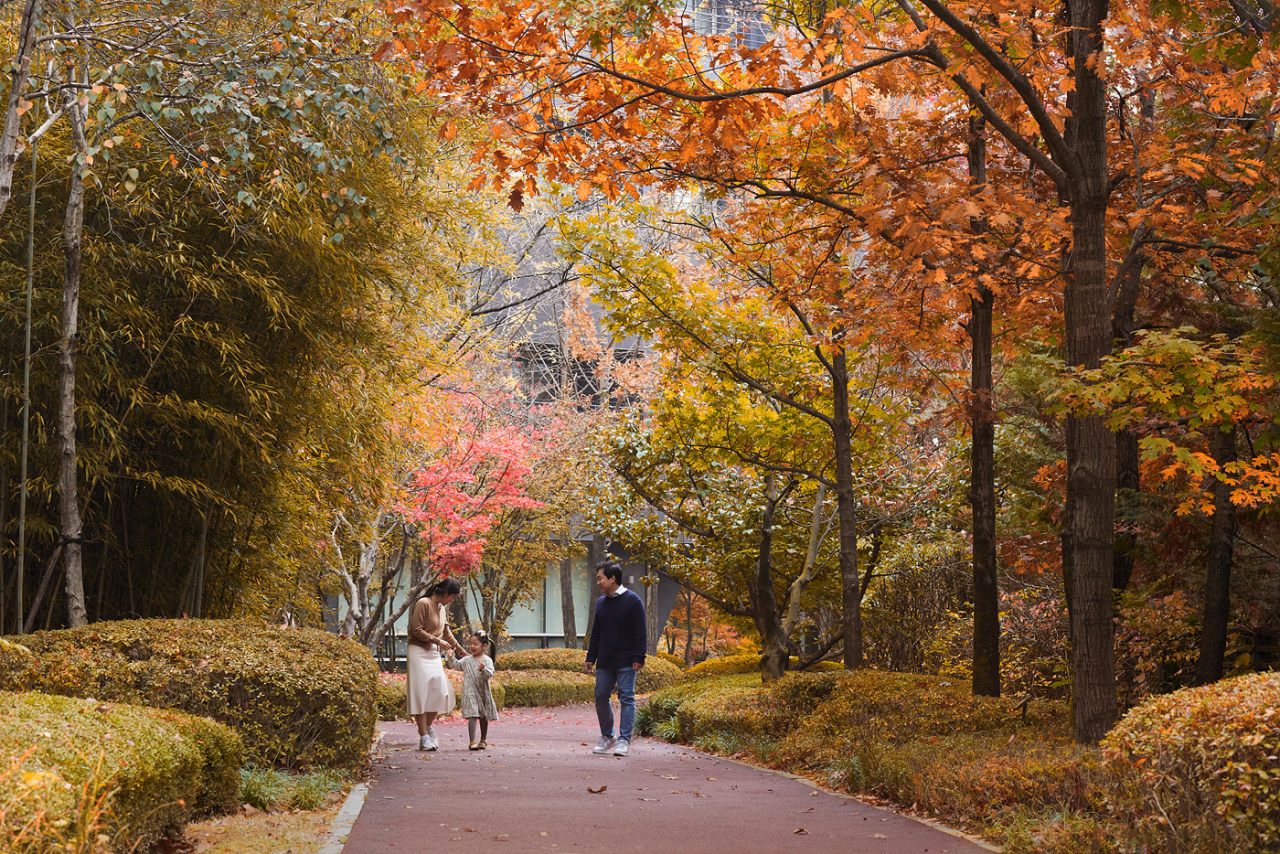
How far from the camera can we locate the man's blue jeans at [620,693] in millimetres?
9555

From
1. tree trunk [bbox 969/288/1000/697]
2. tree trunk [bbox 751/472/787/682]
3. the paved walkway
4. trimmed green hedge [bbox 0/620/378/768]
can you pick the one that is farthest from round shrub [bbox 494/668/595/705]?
trimmed green hedge [bbox 0/620/378/768]

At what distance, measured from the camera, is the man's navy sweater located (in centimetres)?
957

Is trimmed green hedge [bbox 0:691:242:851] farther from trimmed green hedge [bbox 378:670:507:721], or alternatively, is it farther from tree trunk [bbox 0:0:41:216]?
trimmed green hedge [bbox 378:670:507:721]

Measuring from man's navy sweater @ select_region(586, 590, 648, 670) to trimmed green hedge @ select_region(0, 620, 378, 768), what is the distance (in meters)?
2.73

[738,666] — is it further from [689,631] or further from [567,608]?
[689,631]

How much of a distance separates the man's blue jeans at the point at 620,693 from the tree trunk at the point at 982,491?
294 cm

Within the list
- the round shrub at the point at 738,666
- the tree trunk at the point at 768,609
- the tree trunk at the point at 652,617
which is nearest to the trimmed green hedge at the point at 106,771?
the tree trunk at the point at 768,609

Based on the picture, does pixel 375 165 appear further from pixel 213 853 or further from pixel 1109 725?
pixel 1109 725

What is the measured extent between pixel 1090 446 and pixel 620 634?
4680mm

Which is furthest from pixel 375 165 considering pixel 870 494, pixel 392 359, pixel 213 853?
pixel 870 494

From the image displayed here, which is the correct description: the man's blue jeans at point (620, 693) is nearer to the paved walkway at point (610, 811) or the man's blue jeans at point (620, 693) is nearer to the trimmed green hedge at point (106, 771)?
the paved walkway at point (610, 811)

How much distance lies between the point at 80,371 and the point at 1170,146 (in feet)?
26.2

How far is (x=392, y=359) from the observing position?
9398 millimetres

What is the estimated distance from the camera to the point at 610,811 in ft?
20.8
